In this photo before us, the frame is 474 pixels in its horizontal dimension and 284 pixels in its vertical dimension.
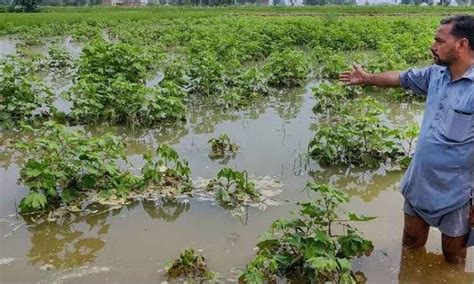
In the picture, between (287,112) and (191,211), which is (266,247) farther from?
(287,112)

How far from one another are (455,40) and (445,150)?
78cm

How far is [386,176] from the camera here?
19.8 ft

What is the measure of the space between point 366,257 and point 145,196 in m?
2.29

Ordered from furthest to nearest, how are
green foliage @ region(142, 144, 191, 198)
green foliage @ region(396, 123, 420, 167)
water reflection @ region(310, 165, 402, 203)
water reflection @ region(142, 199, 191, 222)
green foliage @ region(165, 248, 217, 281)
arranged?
1. green foliage @ region(396, 123, 420, 167)
2. water reflection @ region(310, 165, 402, 203)
3. green foliage @ region(142, 144, 191, 198)
4. water reflection @ region(142, 199, 191, 222)
5. green foliage @ region(165, 248, 217, 281)

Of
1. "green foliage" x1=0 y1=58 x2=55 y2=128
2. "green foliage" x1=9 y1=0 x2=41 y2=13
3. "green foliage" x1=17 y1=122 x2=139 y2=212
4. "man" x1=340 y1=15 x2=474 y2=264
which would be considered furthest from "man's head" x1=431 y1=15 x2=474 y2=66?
"green foliage" x1=9 y1=0 x2=41 y2=13

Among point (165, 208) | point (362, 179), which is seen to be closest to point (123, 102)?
point (165, 208)

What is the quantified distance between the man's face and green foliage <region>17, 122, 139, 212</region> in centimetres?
306

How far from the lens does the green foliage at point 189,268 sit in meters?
3.83

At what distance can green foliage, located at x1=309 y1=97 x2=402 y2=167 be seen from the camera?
6172 millimetres

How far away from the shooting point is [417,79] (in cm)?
407

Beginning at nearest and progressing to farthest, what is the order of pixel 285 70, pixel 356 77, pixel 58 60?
pixel 356 77 → pixel 285 70 → pixel 58 60

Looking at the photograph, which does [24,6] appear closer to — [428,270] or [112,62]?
[112,62]

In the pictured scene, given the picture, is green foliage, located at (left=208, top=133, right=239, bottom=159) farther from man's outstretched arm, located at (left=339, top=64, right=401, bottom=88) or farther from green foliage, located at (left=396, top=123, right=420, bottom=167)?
man's outstretched arm, located at (left=339, top=64, right=401, bottom=88)

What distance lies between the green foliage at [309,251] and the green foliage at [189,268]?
0.28 meters
